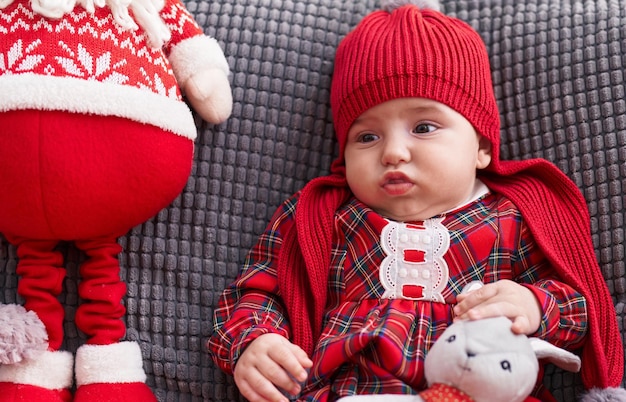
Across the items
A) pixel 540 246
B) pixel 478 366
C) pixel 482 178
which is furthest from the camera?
pixel 482 178

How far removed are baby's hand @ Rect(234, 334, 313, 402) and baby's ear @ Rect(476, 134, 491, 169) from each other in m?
Result: 0.39

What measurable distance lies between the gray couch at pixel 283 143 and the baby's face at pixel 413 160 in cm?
15

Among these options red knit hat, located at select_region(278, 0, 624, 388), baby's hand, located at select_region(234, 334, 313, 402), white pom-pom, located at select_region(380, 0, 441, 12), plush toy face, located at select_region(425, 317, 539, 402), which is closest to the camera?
plush toy face, located at select_region(425, 317, 539, 402)

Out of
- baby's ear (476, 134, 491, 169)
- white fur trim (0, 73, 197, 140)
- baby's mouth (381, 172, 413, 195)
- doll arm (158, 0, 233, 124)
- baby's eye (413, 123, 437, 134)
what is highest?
doll arm (158, 0, 233, 124)

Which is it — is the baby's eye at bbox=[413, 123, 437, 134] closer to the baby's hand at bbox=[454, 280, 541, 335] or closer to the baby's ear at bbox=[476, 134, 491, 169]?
the baby's ear at bbox=[476, 134, 491, 169]

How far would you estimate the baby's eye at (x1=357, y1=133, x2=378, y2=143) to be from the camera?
1.09 meters

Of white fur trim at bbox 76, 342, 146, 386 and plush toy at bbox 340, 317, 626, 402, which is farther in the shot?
white fur trim at bbox 76, 342, 146, 386

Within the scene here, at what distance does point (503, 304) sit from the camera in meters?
0.92

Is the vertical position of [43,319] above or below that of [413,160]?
below

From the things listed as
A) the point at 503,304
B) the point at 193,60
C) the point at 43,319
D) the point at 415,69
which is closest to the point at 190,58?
the point at 193,60

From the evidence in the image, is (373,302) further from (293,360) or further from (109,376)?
(109,376)

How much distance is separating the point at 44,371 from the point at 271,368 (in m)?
0.34

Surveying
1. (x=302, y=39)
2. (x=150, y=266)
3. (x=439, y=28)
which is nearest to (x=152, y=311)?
(x=150, y=266)

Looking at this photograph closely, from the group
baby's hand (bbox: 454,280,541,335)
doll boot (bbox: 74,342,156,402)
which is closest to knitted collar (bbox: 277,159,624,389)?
baby's hand (bbox: 454,280,541,335)
